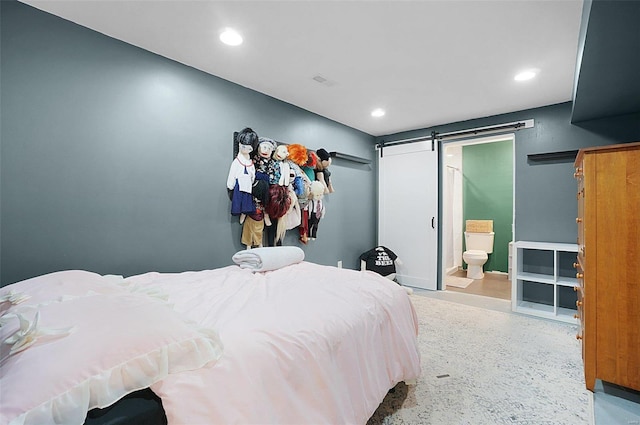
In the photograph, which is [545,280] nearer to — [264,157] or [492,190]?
[492,190]

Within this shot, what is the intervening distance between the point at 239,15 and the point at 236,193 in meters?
1.46

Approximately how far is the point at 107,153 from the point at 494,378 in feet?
10.7

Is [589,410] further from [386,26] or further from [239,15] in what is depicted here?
[239,15]

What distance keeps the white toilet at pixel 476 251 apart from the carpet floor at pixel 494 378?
213 centimetres

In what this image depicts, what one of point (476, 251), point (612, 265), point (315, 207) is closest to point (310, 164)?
point (315, 207)

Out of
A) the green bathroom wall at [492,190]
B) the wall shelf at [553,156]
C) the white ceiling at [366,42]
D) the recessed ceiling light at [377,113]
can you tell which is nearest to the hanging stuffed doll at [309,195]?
the white ceiling at [366,42]

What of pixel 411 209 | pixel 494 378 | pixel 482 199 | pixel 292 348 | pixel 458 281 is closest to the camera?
pixel 292 348

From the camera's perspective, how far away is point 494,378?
2105 mm

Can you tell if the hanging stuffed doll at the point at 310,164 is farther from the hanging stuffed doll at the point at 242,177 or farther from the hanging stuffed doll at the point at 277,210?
the hanging stuffed doll at the point at 242,177

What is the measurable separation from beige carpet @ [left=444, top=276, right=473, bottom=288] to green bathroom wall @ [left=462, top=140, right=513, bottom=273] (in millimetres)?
908

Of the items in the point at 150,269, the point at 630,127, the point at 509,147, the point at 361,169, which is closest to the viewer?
the point at 150,269

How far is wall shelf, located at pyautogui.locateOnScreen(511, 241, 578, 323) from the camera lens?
10.7ft

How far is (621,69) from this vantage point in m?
1.98

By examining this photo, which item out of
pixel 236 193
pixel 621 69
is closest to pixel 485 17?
pixel 621 69
